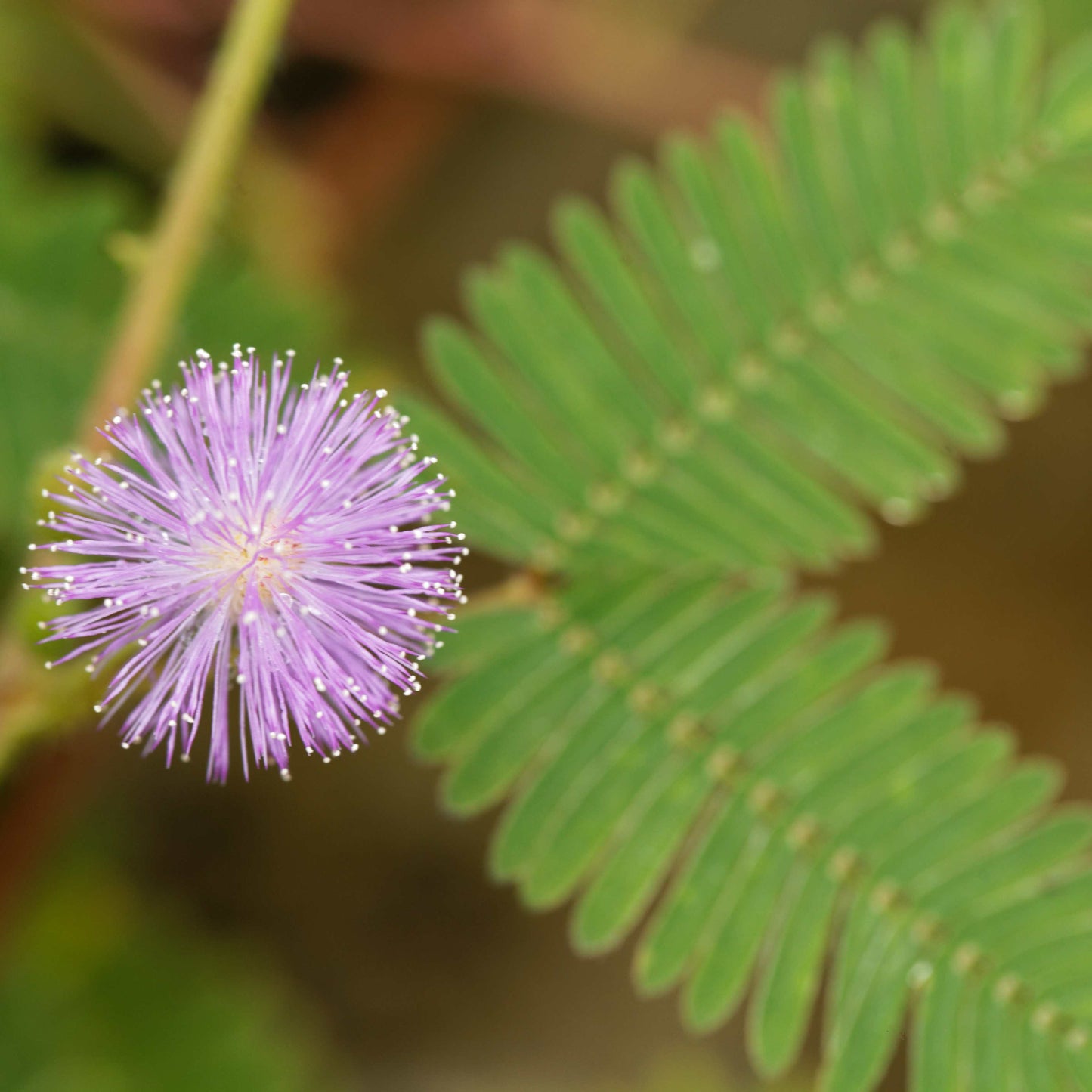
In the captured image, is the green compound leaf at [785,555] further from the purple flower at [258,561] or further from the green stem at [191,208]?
the purple flower at [258,561]

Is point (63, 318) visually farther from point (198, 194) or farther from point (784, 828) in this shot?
point (784, 828)

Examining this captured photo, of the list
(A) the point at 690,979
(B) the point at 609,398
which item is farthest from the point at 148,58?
(A) the point at 690,979

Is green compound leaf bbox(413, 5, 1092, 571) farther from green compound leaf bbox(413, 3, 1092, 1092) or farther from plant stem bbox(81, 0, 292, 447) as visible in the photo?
plant stem bbox(81, 0, 292, 447)

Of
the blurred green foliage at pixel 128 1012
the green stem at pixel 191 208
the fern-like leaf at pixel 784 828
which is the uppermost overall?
the green stem at pixel 191 208

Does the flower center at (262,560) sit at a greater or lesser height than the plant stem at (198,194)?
lesser

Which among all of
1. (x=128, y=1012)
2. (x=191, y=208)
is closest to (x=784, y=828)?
(x=191, y=208)

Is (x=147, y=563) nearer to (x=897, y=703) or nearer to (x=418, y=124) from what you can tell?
(x=897, y=703)

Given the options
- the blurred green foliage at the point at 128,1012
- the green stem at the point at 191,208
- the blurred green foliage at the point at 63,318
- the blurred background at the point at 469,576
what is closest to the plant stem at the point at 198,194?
the green stem at the point at 191,208
